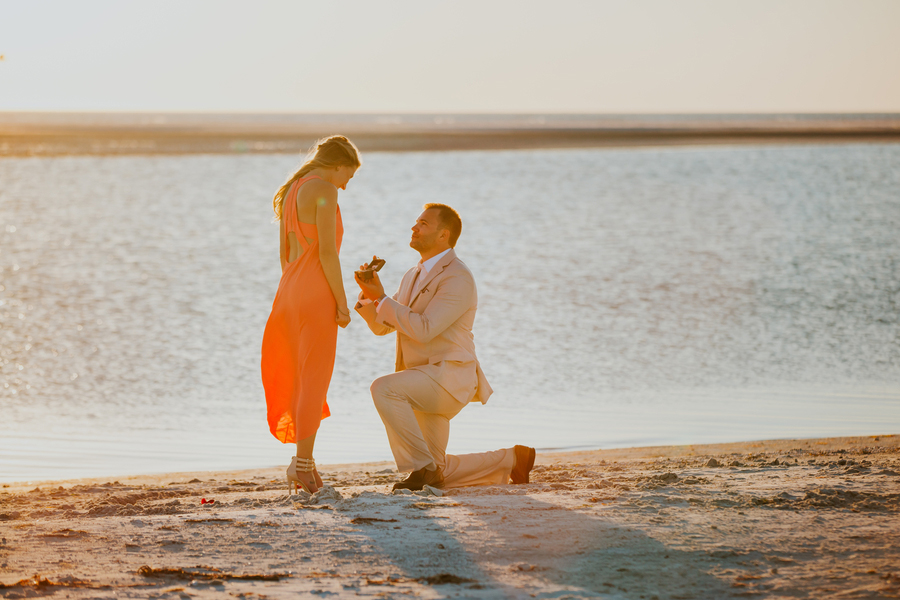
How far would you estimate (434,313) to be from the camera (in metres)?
4.74

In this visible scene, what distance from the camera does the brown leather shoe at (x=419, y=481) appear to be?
470 cm

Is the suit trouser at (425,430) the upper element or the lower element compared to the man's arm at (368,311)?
lower

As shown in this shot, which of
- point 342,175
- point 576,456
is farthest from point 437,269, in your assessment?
point 576,456

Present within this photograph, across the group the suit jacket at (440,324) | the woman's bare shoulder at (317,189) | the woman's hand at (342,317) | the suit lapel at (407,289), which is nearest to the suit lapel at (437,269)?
the suit jacket at (440,324)

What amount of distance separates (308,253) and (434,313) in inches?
27.3

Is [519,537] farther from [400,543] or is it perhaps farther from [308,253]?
[308,253]

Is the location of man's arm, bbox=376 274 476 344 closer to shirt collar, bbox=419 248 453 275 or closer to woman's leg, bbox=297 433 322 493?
shirt collar, bbox=419 248 453 275

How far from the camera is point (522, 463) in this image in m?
4.98

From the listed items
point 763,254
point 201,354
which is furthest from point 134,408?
point 763,254

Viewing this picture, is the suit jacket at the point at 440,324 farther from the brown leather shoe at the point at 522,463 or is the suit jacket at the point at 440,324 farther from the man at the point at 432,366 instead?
the brown leather shoe at the point at 522,463

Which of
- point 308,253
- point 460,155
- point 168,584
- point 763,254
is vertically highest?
point 460,155

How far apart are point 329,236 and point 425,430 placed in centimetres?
112

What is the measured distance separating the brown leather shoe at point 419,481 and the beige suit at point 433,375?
1.4 inches

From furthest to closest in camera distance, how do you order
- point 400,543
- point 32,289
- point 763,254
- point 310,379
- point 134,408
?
point 763,254, point 32,289, point 134,408, point 310,379, point 400,543
